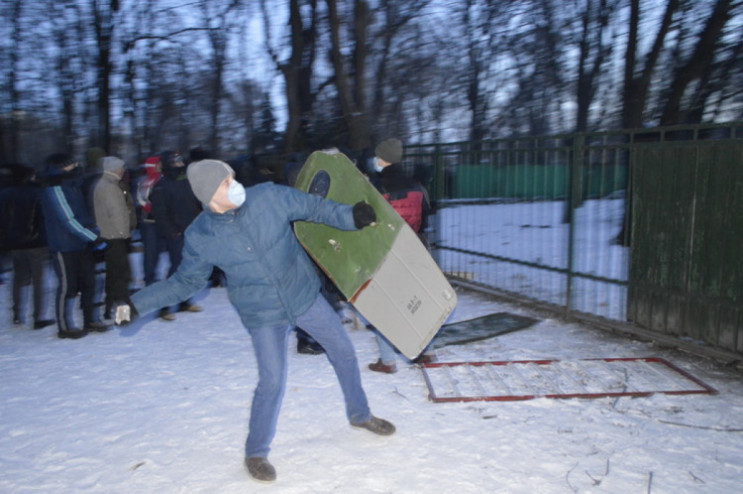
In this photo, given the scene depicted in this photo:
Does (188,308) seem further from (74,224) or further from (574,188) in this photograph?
(574,188)

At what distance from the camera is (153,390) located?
4.65 metres

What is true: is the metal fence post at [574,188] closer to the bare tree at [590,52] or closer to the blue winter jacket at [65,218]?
the blue winter jacket at [65,218]

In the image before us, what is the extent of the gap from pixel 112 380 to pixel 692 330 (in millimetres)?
4851

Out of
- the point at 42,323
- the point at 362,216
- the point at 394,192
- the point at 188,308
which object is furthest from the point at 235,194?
the point at 42,323

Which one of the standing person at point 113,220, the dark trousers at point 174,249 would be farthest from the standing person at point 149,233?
the standing person at point 113,220

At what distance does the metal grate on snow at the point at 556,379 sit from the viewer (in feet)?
14.0

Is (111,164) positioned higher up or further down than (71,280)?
higher up

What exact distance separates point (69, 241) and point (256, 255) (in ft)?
12.6

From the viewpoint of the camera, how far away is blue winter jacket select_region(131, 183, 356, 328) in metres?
3.09

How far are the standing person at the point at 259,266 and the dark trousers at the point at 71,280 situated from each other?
3.43m

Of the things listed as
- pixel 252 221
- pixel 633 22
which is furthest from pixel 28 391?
pixel 633 22

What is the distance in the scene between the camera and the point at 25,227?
6.22 metres

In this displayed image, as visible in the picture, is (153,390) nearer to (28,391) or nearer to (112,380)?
(112,380)

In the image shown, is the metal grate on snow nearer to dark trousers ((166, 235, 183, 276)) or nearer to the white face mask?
the white face mask
